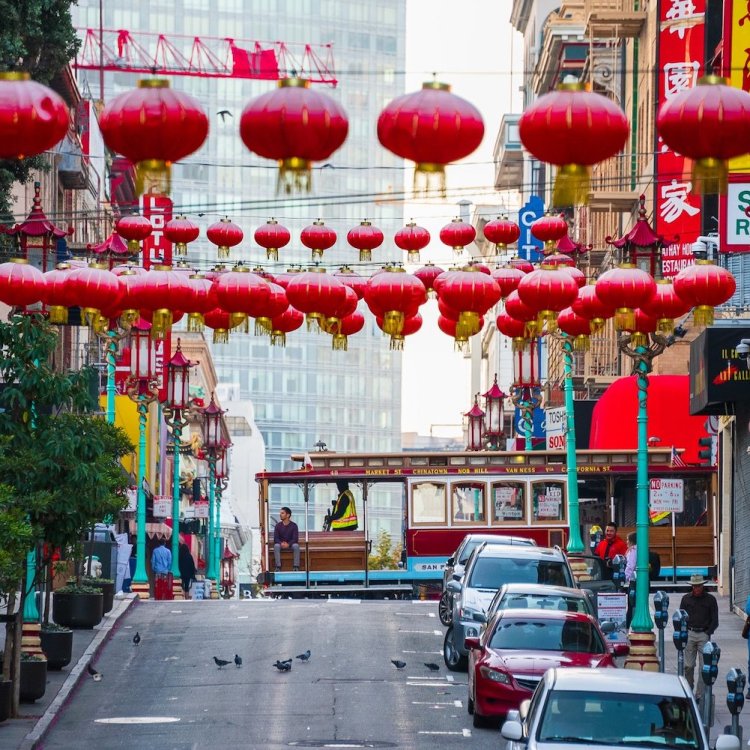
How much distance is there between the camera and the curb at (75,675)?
22.2 metres

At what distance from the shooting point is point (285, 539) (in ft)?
141

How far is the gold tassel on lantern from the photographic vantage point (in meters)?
13.3

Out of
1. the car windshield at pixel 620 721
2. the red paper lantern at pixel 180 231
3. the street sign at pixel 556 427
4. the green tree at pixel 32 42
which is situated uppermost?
the green tree at pixel 32 42

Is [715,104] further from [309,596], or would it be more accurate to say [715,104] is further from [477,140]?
[309,596]

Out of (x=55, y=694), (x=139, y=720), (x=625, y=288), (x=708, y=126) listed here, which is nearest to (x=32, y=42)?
(x=55, y=694)

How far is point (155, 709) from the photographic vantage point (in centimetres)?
2494

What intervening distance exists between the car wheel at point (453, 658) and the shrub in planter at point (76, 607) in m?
7.45

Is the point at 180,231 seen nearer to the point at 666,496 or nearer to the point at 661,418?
the point at 666,496

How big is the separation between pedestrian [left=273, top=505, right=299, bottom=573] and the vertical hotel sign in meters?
10.7

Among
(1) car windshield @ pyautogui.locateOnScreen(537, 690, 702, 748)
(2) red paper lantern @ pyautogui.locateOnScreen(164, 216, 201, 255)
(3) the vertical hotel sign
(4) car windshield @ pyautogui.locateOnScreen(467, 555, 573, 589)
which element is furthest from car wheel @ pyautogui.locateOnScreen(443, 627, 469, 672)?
(3) the vertical hotel sign

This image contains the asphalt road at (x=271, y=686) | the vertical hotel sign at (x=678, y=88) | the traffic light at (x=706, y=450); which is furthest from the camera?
the traffic light at (x=706, y=450)

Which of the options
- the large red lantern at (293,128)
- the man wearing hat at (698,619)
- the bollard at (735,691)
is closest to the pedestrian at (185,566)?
the man wearing hat at (698,619)

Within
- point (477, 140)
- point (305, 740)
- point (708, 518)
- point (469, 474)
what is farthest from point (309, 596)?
point (477, 140)

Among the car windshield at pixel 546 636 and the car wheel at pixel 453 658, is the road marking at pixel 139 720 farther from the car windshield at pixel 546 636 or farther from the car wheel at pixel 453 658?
the car wheel at pixel 453 658
